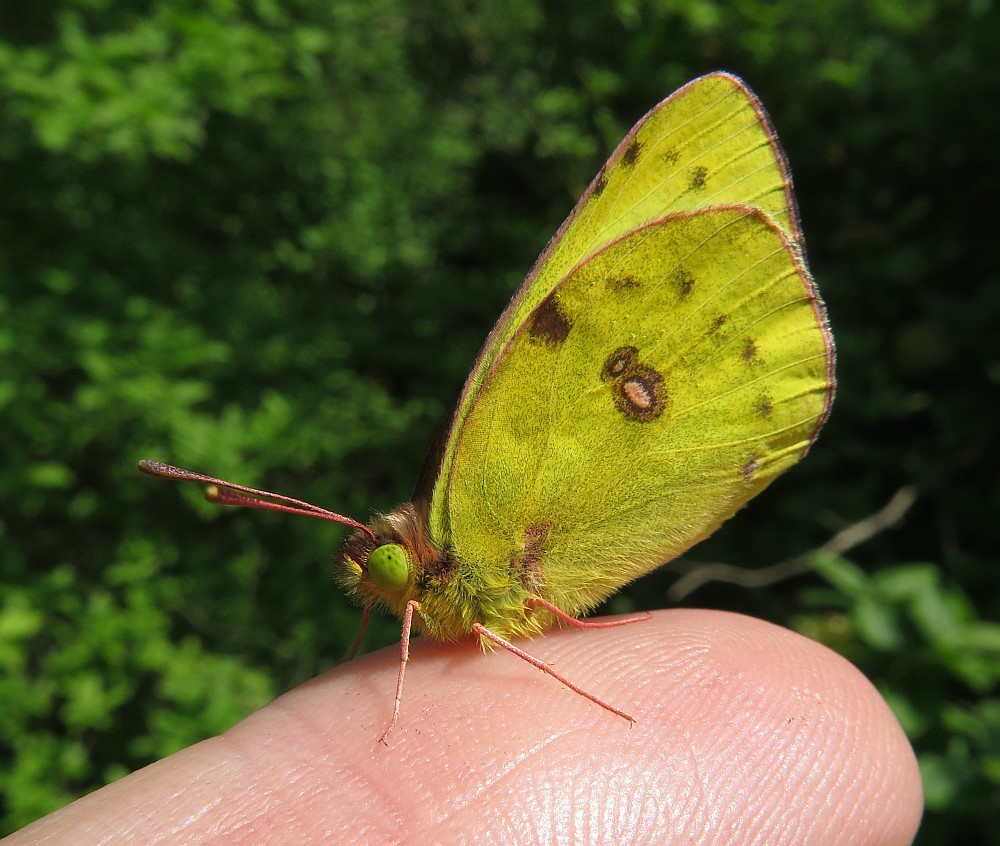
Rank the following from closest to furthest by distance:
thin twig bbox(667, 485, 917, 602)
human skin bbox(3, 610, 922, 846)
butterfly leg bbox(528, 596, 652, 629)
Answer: human skin bbox(3, 610, 922, 846)
butterfly leg bbox(528, 596, 652, 629)
thin twig bbox(667, 485, 917, 602)

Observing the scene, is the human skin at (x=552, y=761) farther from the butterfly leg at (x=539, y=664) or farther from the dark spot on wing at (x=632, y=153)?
the dark spot on wing at (x=632, y=153)

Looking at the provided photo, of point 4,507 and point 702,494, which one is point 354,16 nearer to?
point 4,507

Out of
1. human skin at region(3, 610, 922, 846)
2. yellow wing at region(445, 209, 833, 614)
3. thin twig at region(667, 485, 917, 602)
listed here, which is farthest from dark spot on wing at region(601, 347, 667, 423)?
thin twig at region(667, 485, 917, 602)

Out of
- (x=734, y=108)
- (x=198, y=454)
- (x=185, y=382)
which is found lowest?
(x=198, y=454)

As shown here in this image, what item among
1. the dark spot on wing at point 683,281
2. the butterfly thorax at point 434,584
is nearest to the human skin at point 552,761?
the butterfly thorax at point 434,584

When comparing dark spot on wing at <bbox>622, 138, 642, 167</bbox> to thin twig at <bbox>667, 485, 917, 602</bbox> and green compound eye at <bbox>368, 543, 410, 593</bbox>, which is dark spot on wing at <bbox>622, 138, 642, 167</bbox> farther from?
thin twig at <bbox>667, 485, 917, 602</bbox>

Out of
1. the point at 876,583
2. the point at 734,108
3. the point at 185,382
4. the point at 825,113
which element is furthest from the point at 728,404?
the point at 825,113

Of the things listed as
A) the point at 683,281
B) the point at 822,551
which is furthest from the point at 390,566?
the point at 822,551
